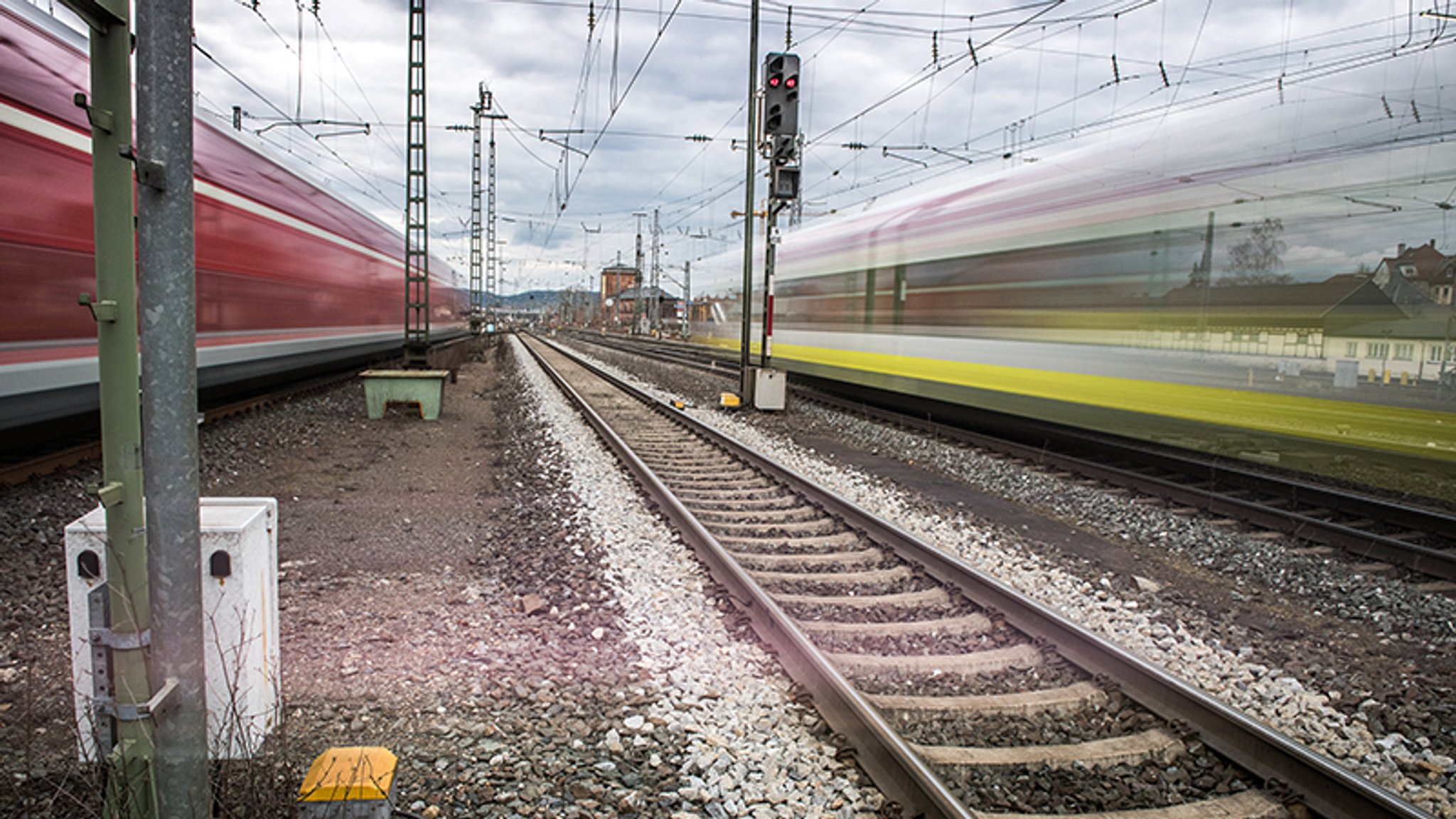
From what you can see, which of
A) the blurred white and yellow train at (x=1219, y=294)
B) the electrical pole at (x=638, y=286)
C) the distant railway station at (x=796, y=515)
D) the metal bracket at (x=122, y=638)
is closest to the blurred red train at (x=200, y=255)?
the distant railway station at (x=796, y=515)

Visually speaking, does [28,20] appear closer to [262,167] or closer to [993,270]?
[262,167]

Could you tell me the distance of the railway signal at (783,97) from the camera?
1307cm

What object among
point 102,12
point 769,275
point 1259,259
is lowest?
point 102,12

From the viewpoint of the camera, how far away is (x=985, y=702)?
11.2ft

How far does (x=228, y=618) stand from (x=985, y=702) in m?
2.85

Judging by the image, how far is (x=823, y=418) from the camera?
→ 13523mm

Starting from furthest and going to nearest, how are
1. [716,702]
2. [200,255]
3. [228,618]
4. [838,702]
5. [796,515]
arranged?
[200,255], [796,515], [716,702], [838,702], [228,618]

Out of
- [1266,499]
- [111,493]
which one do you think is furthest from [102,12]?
[1266,499]

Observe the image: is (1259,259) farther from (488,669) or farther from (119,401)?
(119,401)

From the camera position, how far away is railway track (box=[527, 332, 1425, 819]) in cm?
274

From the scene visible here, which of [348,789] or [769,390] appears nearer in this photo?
[348,789]

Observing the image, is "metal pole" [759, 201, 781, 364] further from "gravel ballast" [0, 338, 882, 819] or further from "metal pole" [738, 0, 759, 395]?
"gravel ballast" [0, 338, 882, 819]

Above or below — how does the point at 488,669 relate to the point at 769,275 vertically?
below

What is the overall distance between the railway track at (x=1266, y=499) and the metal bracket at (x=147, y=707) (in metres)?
6.50
